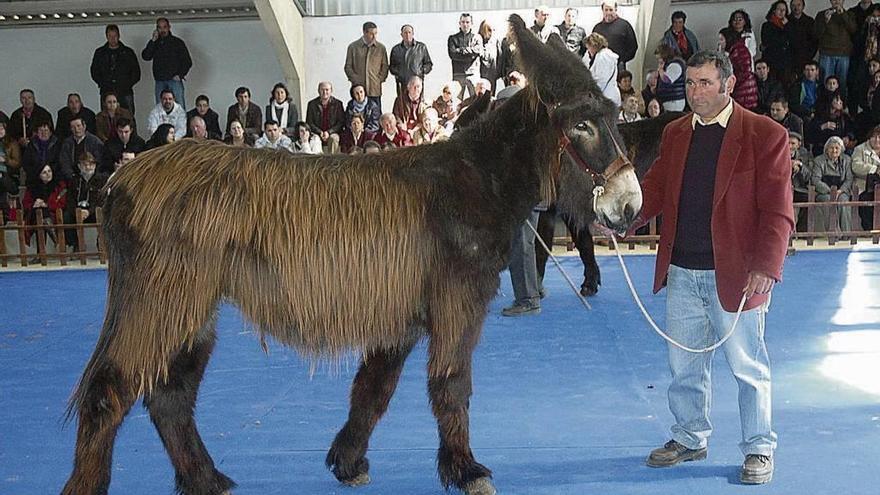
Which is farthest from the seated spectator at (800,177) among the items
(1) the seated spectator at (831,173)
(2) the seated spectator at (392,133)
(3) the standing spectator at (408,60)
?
(3) the standing spectator at (408,60)

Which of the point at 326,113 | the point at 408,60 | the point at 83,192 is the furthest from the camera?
the point at 408,60

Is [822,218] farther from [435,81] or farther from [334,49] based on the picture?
[334,49]

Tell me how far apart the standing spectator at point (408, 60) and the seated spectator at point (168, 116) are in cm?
343

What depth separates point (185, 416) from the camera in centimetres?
379

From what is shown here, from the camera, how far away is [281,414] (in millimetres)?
5141

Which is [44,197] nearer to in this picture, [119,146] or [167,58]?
[119,146]

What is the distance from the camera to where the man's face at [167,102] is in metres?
13.4

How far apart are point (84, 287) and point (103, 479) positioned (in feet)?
21.8

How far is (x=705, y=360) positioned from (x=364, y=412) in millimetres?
1698

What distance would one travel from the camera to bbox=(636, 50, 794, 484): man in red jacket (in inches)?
153

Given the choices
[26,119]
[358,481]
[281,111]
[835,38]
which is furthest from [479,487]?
[26,119]

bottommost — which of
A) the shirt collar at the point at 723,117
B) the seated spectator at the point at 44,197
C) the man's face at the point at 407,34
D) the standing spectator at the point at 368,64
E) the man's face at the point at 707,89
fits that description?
the seated spectator at the point at 44,197

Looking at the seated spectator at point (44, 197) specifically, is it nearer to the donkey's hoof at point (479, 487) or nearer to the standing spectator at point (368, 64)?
the standing spectator at point (368, 64)

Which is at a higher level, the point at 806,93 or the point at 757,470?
the point at 806,93
